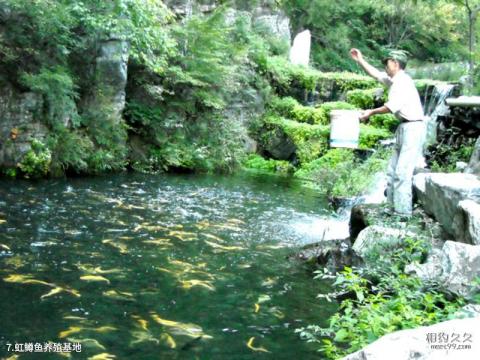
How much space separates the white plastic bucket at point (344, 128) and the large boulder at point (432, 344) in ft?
38.0

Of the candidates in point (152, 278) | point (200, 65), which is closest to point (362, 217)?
point (152, 278)

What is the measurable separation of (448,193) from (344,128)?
8723 millimetres

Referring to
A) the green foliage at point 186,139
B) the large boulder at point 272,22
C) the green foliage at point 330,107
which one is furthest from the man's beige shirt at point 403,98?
the large boulder at point 272,22

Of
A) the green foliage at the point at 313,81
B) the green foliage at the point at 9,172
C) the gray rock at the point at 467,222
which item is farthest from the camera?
the green foliage at the point at 313,81

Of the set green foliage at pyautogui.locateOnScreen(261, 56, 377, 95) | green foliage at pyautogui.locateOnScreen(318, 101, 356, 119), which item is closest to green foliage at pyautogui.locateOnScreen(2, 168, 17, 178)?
green foliage at pyautogui.locateOnScreen(318, 101, 356, 119)

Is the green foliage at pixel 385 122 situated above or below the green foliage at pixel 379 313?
above

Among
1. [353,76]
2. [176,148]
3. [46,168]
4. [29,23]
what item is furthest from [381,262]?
[353,76]

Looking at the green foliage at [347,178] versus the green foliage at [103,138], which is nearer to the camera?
the green foliage at [347,178]

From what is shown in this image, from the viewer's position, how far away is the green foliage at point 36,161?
12.5 m

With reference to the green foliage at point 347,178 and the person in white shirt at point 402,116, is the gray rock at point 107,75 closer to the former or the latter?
the green foliage at point 347,178

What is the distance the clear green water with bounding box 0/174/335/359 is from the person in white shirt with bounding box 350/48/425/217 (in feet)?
5.34

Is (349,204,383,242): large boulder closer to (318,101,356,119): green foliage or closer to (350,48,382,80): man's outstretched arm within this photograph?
(350,48,382,80): man's outstretched arm

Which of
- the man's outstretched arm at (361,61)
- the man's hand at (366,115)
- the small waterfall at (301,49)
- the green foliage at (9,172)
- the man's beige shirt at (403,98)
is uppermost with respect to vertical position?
the small waterfall at (301,49)

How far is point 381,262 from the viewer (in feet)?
18.5
